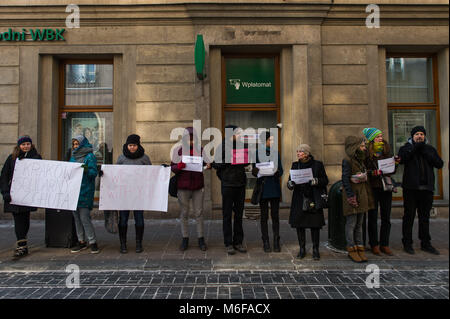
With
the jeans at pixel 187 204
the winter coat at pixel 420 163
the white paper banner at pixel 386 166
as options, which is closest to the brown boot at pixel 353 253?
the white paper banner at pixel 386 166

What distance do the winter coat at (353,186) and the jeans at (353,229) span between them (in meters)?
0.15

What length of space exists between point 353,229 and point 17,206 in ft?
18.1

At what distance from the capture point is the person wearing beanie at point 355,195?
5.25 meters

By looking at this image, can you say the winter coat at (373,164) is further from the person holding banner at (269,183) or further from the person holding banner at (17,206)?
the person holding banner at (17,206)

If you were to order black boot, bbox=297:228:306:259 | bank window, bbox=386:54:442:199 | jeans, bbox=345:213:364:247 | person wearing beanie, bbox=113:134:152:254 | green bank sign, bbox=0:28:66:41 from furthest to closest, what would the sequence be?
bank window, bbox=386:54:442:199
green bank sign, bbox=0:28:66:41
person wearing beanie, bbox=113:134:152:254
black boot, bbox=297:228:306:259
jeans, bbox=345:213:364:247

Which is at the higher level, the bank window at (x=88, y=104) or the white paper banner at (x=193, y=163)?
the bank window at (x=88, y=104)

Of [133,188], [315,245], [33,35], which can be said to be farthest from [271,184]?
[33,35]

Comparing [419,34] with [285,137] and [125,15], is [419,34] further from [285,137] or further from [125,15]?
[125,15]

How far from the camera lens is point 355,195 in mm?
5270

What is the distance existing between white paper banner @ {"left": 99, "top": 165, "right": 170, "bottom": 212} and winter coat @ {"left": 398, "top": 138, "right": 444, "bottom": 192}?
4109mm

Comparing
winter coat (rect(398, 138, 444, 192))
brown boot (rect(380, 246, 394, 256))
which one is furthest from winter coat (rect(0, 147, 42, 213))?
winter coat (rect(398, 138, 444, 192))

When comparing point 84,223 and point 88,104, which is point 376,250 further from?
point 88,104

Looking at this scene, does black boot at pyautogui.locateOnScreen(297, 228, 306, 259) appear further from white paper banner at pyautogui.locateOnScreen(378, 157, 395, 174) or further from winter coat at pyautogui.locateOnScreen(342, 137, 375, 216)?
white paper banner at pyautogui.locateOnScreen(378, 157, 395, 174)

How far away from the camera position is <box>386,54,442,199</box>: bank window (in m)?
9.56
